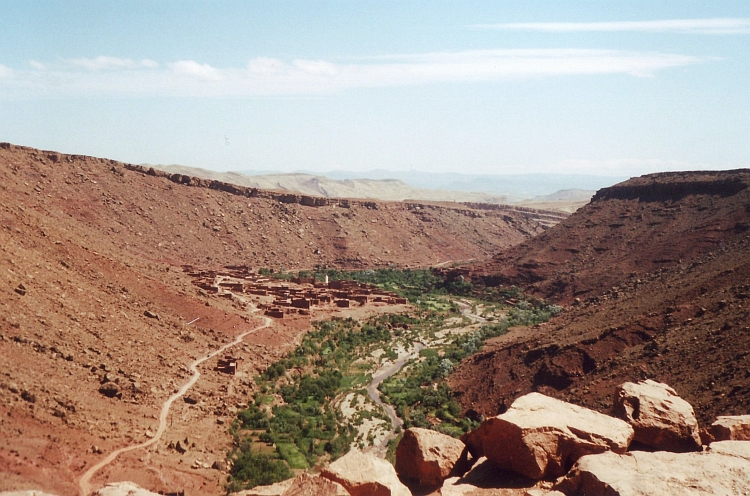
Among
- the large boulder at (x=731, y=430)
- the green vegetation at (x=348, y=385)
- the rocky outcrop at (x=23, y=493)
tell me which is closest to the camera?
the large boulder at (x=731, y=430)

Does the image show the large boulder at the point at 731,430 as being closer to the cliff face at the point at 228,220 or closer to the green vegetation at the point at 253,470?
the green vegetation at the point at 253,470

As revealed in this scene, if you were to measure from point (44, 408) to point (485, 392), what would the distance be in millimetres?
17477

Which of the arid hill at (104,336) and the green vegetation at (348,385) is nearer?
the arid hill at (104,336)

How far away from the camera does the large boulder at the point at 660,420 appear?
9.95 m

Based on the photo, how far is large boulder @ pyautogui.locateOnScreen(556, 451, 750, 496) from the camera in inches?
281

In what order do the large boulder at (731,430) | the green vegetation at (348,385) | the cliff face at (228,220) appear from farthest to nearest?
the cliff face at (228,220) < the green vegetation at (348,385) < the large boulder at (731,430)

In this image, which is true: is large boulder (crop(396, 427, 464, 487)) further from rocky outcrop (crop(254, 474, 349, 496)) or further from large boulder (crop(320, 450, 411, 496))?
rocky outcrop (crop(254, 474, 349, 496))

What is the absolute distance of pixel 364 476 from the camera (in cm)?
868

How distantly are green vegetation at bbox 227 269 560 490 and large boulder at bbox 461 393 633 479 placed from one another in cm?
992

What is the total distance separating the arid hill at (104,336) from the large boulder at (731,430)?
476 inches

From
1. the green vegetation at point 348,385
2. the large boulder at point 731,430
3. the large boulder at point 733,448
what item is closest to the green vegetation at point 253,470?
the green vegetation at point 348,385

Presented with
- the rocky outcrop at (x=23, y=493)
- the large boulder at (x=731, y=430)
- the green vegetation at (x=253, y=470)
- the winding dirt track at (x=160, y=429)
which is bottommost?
the green vegetation at (x=253, y=470)

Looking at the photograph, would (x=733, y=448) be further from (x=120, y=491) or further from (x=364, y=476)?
(x=120, y=491)

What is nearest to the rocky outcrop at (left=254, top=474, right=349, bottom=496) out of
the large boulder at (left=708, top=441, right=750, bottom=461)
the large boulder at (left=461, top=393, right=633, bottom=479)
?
the large boulder at (left=461, top=393, right=633, bottom=479)
